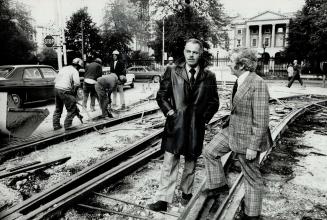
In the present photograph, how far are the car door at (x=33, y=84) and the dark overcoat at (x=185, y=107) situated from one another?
31.0ft

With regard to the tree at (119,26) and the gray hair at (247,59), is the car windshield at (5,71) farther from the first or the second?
the tree at (119,26)

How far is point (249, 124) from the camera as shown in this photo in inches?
122

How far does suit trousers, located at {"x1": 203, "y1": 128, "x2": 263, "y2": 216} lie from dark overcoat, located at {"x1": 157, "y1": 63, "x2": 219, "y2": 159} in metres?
0.21

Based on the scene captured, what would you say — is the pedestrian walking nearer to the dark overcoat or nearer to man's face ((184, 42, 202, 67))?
the dark overcoat

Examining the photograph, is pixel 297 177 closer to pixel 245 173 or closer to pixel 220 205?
pixel 220 205

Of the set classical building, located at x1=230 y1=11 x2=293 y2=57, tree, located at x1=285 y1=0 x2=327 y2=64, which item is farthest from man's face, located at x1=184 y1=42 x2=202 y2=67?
classical building, located at x1=230 y1=11 x2=293 y2=57

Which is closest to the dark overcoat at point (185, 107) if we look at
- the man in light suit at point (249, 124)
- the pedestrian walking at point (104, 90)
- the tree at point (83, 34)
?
the man in light suit at point (249, 124)

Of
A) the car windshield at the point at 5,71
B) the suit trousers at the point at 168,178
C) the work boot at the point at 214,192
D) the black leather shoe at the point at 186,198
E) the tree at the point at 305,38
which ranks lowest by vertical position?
the black leather shoe at the point at 186,198

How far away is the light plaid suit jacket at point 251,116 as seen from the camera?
9.79 ft

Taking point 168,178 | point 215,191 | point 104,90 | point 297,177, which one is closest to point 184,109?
point 168,178

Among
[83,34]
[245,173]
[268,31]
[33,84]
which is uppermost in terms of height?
[268,31]

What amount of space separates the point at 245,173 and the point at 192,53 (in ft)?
4.75

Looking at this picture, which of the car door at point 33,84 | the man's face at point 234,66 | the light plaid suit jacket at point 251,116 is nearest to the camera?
the light plaid suit jacket at point 251,116

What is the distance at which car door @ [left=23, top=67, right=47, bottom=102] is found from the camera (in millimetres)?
11523
